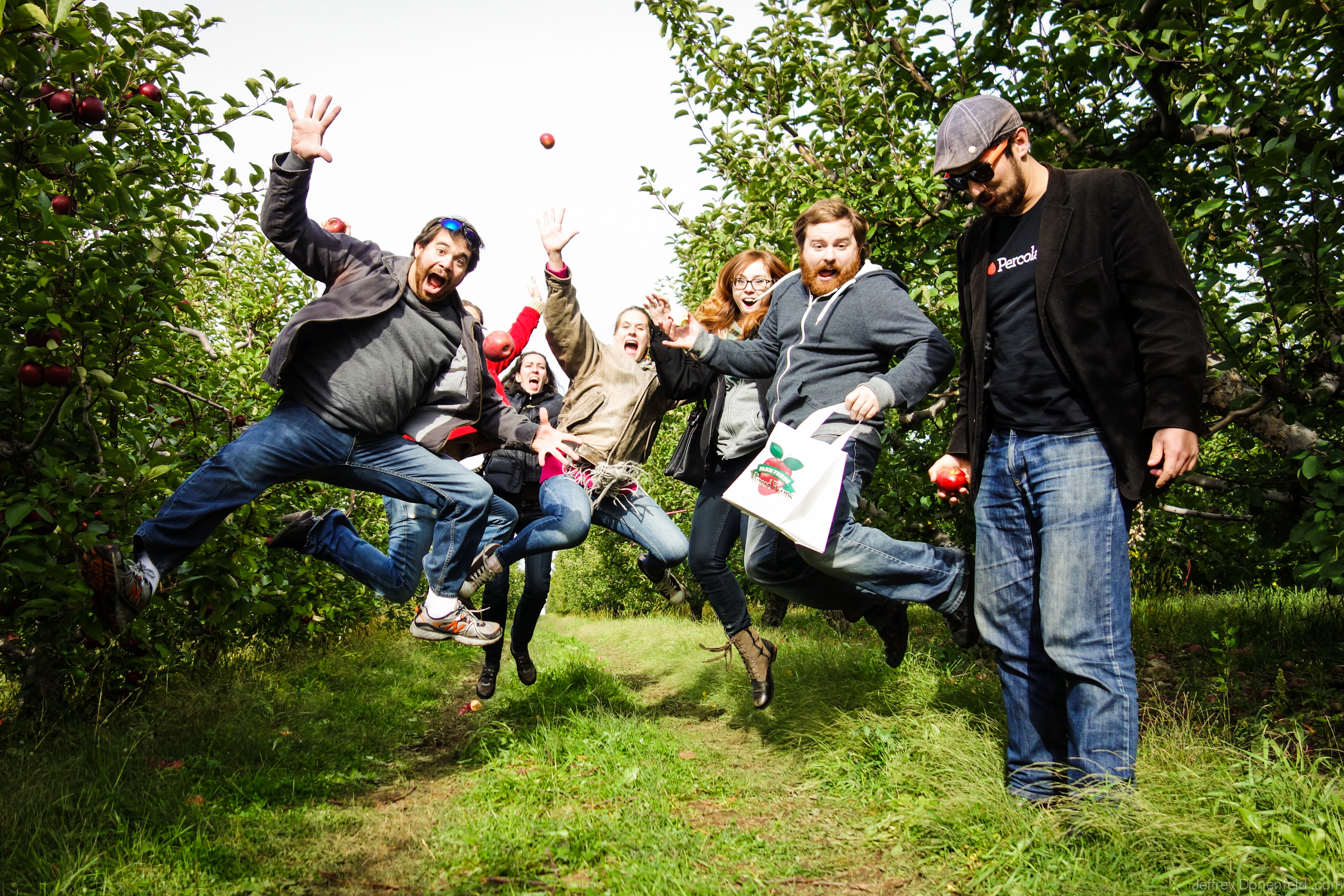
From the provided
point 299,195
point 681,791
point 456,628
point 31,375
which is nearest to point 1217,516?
point 681,791

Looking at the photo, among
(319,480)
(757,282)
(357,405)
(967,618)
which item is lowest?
(967,618)

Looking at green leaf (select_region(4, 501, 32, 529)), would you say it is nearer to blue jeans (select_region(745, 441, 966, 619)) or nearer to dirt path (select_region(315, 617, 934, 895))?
dirt path (select_region(315, 617, 934, 895))

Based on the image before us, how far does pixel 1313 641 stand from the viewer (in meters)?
5.46

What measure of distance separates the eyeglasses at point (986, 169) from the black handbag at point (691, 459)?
7.22 ft

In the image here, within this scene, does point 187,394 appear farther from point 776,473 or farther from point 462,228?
point 776,473

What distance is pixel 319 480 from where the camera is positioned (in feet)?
13.1

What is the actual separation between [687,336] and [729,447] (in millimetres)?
909

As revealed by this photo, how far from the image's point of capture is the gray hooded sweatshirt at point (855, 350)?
3443 millimetres

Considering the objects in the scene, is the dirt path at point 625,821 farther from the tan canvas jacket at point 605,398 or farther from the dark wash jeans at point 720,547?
the tan canvas jacket at point 605,398

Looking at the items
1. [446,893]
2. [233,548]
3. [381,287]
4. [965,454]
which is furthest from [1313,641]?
[233,548]

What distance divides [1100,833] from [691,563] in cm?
269

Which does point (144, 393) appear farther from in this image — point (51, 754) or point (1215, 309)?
point (1215, 309)

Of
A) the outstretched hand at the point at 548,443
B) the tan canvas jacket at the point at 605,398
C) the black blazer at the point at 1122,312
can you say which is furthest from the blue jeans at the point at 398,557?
the black blazer at the point at 1122,312

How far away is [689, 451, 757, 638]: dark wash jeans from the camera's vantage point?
478cm
